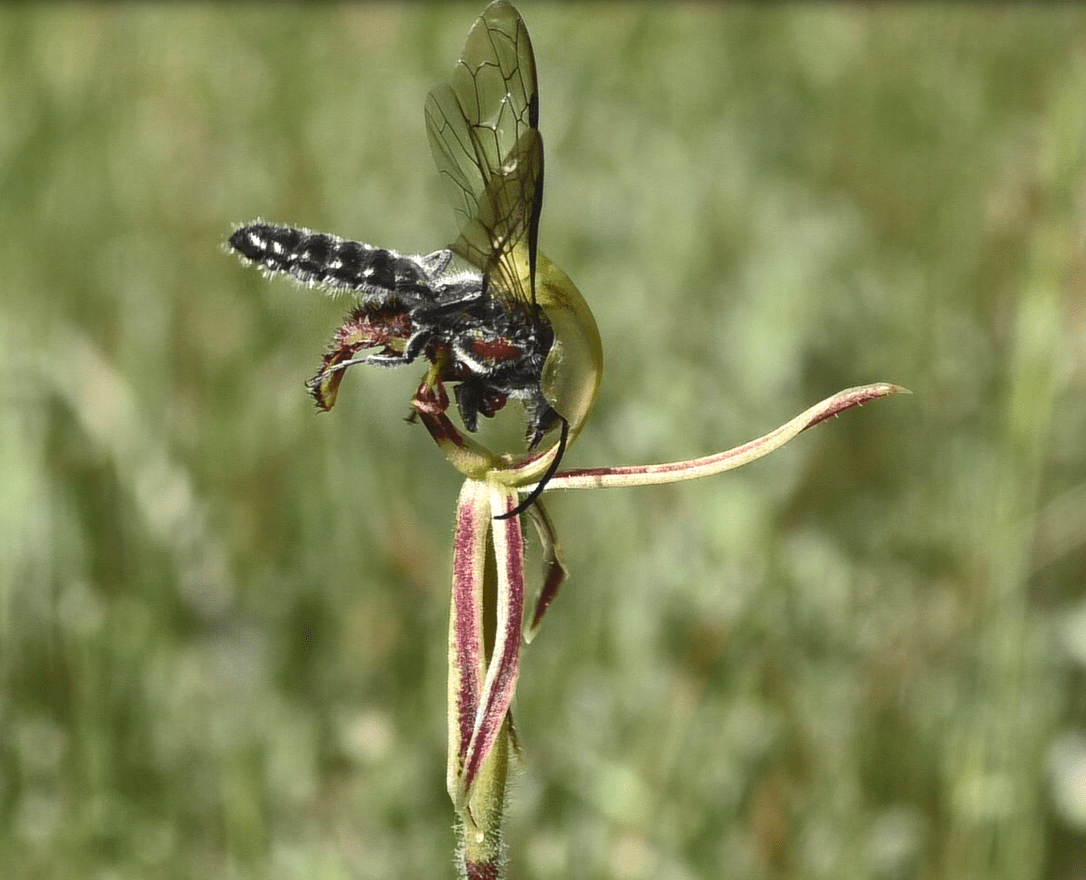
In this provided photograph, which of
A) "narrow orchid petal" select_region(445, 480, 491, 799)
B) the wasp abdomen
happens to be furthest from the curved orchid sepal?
the wasp abdomen

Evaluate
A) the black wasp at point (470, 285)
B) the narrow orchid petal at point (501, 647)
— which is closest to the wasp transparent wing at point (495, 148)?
the black wasp at point (470, 285)

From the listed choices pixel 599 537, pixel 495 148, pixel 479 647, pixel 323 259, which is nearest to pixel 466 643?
pixel 479 647

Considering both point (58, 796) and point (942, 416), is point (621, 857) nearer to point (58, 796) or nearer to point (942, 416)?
point (58, 796)

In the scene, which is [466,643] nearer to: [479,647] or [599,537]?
[479,647]

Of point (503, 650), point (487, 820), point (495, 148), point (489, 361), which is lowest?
point (487, 820)

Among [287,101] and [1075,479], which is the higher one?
[287,101]

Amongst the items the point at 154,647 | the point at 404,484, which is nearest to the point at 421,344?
the point at 154,647
